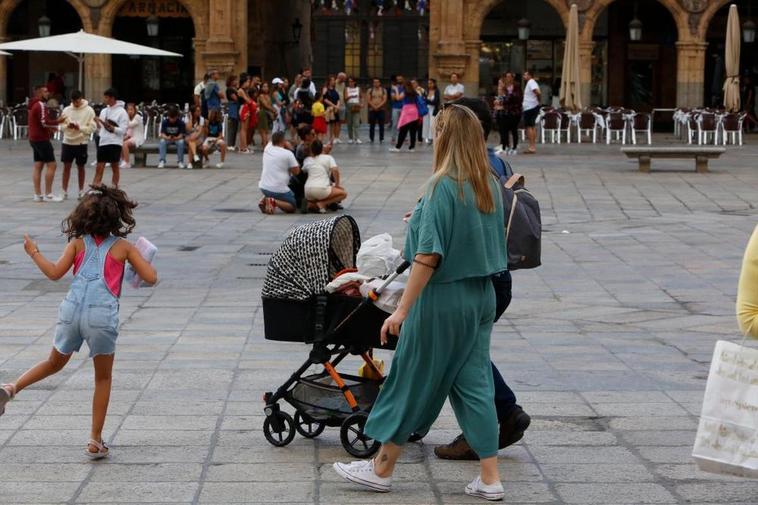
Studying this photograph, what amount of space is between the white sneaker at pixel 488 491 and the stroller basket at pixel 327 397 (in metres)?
0.92

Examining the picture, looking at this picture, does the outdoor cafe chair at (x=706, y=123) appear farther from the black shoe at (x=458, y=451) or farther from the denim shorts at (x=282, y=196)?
the black shoe at (x=458, y=451)

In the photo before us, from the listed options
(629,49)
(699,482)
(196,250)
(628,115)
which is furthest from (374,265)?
(629,49)

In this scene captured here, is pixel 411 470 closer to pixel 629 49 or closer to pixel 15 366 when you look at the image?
pixel 15 366

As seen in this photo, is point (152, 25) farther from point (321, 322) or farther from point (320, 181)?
point (321, 322)

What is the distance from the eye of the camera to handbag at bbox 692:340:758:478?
483 cm

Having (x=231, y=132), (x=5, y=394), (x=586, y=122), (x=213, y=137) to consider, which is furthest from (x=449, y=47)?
(x=5, y=394)

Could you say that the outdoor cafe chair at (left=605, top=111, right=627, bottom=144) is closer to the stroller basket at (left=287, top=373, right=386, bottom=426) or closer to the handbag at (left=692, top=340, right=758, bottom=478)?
the stroller basket at (left=287, top=373, right=386, bottom=426)

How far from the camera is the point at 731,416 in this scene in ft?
16.0

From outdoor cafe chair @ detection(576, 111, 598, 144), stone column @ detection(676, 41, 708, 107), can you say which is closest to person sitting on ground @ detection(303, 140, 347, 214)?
outdoor cafe chair @ detection(576, 111, 598, 144)

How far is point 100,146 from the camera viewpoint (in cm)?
2106

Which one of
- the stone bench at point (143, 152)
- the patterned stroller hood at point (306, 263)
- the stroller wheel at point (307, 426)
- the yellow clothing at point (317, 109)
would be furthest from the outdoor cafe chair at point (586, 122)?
the patterned stroller hood at point (306, 263)

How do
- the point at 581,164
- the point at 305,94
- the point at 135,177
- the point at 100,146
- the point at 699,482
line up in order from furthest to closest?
the point at 305,94, the point at 581,164, the point at 135,177, the point at 100,146, the point at 699,482

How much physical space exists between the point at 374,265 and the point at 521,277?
6.87 metres

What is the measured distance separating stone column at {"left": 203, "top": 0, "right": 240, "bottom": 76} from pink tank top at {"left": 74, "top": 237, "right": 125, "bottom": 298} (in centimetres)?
3233
